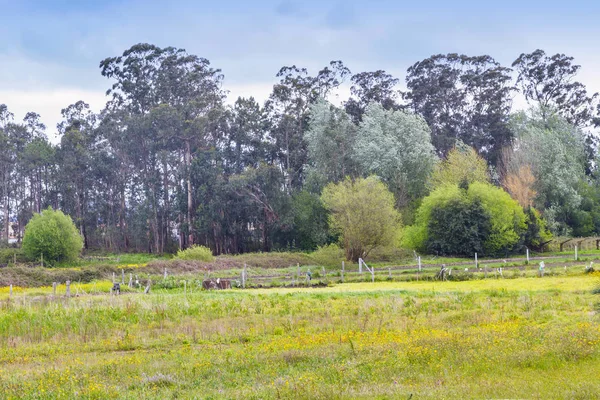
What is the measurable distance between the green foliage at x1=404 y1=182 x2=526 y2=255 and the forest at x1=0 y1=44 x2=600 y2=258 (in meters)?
0.14

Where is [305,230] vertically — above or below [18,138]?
below

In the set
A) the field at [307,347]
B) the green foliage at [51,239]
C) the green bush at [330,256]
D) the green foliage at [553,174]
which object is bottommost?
the field at [307,347]

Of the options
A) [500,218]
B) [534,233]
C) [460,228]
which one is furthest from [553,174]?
[460,228]

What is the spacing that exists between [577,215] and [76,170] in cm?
6636

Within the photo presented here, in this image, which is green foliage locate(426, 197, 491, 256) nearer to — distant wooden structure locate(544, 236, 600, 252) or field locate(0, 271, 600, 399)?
distant wooden structure locate(544, 236, 600, 252)

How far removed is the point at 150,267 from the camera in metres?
53.2

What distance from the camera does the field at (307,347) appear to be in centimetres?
1216

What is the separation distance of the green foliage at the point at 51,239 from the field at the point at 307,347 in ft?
130

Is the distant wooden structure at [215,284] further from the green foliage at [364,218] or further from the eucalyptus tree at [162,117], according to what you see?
the eucalyptus tree at [162,117]

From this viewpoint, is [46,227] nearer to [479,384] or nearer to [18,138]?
[18,138]

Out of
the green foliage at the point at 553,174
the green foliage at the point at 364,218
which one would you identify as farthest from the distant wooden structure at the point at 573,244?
the green foliage at the point at 364,218

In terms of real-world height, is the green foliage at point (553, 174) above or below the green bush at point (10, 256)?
above

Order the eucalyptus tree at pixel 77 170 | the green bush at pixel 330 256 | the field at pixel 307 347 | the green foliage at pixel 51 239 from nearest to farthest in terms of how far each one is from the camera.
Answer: the field at pixel 307 347 < the green bush at pixel 330 256 < the green foliage at pixel 51 239 < the eucalyptus tree at pixel 77 170

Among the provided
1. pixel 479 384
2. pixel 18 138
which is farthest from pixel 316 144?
pixel 479 384
